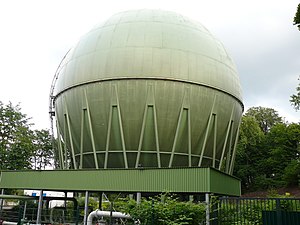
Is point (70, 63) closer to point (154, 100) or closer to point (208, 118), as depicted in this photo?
point (154, 100)

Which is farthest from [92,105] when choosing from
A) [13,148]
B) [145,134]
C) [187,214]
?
[13,148]

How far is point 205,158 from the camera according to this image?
21.6m

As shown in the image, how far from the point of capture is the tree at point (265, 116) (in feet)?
171

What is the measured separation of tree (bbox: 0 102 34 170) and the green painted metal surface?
21.0 metres

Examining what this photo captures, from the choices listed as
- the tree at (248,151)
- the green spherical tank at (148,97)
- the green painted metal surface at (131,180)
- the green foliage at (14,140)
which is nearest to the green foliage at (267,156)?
the tree at (248,151)

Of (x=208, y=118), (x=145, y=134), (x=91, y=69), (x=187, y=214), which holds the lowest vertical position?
(x=187, y=214)

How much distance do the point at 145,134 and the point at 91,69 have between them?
5748mm

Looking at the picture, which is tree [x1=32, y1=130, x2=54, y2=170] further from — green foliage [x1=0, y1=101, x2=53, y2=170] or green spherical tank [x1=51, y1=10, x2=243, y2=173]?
green spherical tank [x1=51, y1=10, x2=243, y2=173]

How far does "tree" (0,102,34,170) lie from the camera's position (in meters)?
39.2

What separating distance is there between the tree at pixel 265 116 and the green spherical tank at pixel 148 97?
32.0 m

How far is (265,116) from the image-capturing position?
172 ft

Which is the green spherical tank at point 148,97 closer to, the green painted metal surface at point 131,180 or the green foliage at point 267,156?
the green painted metal surface at point 131,180

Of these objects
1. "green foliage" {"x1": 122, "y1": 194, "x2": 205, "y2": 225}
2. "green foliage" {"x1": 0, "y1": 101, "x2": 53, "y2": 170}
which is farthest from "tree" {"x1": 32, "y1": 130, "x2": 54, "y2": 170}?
"green foliage" {"x1": 122, "y1": 194, "x2": 205, "y2": 225}

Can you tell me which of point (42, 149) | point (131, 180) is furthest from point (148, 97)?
point (42, 149)
